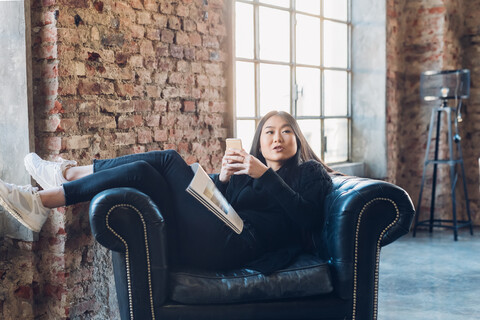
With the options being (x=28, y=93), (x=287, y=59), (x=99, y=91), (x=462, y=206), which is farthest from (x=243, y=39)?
(x=462, y=206)

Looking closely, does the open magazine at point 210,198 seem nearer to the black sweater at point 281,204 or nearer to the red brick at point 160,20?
the black sweater at point 281,204

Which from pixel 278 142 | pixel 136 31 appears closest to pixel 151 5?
pixel 136 31

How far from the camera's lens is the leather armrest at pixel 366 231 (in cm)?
235

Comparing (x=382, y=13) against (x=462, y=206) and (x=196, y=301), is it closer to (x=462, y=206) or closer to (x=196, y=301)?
(x=462, y=206)

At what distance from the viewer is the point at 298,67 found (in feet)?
15.8

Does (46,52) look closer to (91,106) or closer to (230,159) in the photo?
(91,106)

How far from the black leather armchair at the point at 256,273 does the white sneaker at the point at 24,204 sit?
0.32m

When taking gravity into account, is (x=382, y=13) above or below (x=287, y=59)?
above

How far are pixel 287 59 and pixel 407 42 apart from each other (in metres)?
1.68

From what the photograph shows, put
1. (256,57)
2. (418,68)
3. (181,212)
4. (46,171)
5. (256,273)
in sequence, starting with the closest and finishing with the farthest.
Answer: (256,273), (181,212), (46,171), (256,57), (418,68)

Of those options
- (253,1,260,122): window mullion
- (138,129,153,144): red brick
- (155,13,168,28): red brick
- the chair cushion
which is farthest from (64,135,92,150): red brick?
(253,1,260,122): window mullion

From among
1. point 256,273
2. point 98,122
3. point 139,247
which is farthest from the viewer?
point 98,122

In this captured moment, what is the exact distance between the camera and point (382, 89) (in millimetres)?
5402

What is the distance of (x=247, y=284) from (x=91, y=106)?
123 centimetres
